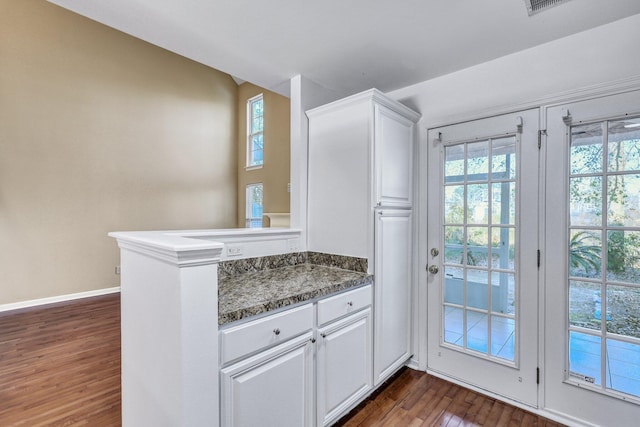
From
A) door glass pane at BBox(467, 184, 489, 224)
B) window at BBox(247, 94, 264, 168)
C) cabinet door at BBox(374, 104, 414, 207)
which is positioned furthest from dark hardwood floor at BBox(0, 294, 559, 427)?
window at BBox(247, 94, 264, 168)

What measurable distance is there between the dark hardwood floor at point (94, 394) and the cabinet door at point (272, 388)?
0.54 meters

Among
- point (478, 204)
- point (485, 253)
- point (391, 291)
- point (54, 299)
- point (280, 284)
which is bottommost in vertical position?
point (54, 299)

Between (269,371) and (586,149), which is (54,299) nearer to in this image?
(269,371)

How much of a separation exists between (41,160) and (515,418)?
5850 mm

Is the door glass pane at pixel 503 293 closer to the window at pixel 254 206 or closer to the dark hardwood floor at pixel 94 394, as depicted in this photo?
the dark hardwood floor at pixel 94 394

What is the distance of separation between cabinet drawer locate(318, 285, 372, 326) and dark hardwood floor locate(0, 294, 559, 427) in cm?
70

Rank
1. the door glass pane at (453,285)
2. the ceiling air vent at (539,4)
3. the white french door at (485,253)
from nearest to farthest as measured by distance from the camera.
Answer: the ceiling air vent at (539,4), the white french door at (485,253), the door glass pane at (453,285)

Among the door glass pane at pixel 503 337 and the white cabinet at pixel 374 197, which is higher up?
the white cabinet at pixel 374 197

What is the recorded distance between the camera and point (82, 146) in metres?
4.28

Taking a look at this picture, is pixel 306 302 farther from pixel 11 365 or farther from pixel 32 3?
pixel 32 3

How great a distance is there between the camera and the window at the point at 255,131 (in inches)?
242

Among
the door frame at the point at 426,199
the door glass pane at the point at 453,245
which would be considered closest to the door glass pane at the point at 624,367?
the door frame at the point at 426,199

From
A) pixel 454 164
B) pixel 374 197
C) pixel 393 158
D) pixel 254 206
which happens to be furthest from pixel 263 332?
pixel 254 206

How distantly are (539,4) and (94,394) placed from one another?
12.2ft
